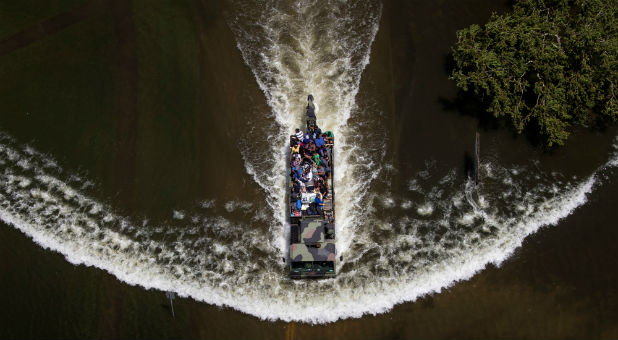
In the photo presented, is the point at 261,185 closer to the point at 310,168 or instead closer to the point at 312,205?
the point at 310,168

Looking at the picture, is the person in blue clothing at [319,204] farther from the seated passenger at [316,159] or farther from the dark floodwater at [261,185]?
the dark floodwater at [261,185]

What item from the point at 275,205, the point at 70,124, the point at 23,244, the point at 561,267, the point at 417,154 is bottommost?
the point at 561,267

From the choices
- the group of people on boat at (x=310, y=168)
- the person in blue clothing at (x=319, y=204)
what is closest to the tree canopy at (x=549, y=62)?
the group of people on boat at (x=310, y=168)

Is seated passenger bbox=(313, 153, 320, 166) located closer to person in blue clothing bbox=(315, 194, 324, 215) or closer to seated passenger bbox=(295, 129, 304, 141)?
seated passenger bbox=(295, 129, 304, 141)

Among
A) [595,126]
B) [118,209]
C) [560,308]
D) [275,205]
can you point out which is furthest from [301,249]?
[595,126]

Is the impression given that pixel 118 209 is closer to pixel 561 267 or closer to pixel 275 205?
pixel 275 205

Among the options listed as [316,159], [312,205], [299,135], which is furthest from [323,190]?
[299,135]

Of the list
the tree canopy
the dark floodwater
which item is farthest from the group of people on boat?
the tree canopy
